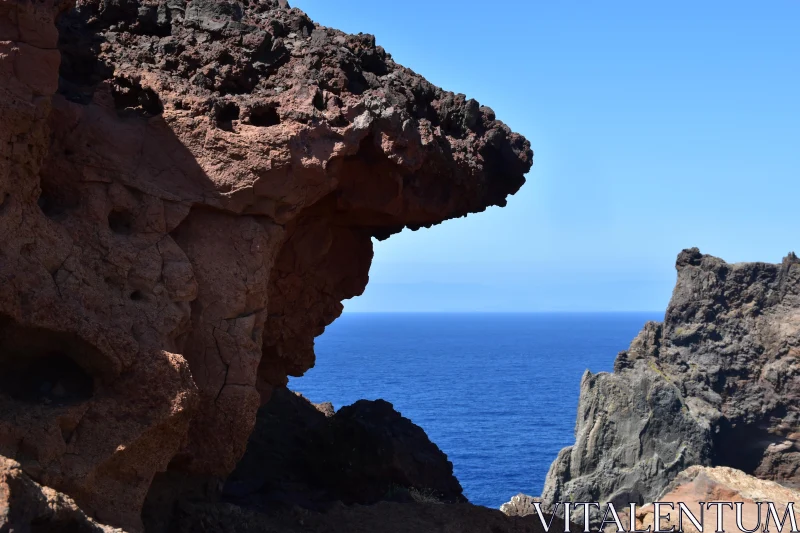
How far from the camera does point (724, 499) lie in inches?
567

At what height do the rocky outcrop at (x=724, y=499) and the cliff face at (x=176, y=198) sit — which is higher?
the cliff face at (x=176, y=198)

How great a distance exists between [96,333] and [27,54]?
2.48 m

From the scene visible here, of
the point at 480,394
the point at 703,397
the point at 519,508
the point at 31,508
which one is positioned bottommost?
the point at 519,508

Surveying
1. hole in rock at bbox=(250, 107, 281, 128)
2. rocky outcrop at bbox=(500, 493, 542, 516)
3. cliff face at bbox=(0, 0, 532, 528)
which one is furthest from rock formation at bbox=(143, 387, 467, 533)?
hole in rock at bbox=(250, 107, 281, 128)

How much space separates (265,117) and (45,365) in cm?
355

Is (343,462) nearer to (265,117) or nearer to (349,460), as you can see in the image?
(349,460)

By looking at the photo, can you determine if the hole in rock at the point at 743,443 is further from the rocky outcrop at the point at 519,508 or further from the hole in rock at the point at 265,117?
the hole in rock at the point at 265,117

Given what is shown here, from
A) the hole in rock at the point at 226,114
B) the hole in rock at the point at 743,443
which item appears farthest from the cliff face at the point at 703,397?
the hole in rock at the point at 226,114

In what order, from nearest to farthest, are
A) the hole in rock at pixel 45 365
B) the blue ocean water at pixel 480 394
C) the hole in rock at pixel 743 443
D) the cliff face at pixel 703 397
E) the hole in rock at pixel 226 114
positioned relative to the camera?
the hole in rock at pixel 45 365
the hole in rock at pixel 226 114
the cliff face at pixel 703 397
the hole in rock at pixel 743 443
the blue ocean water at pixel 480 394

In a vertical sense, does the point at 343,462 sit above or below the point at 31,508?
below

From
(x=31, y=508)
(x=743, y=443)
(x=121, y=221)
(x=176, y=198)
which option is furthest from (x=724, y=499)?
(x=31, y=508)

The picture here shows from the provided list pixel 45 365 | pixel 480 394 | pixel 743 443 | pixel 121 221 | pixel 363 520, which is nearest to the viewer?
pixel 45 365

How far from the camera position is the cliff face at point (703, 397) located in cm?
2409

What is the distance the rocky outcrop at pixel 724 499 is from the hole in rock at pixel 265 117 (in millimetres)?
7351
